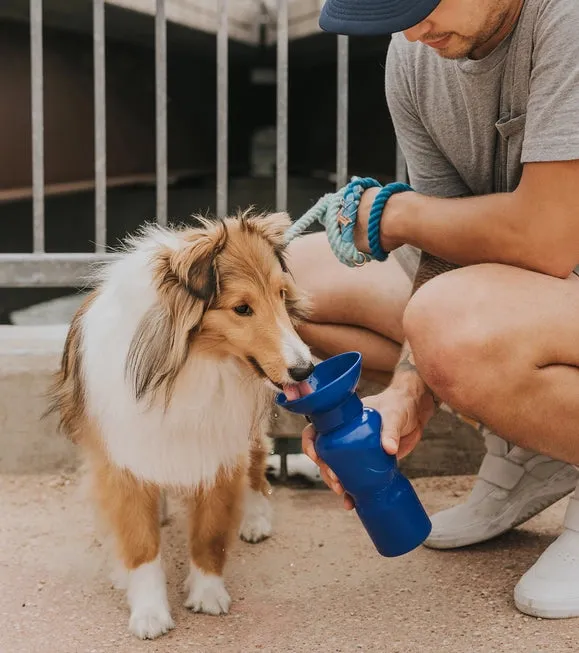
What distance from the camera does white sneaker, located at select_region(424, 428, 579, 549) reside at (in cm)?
259

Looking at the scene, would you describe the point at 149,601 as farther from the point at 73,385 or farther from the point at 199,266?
the point at 199,266

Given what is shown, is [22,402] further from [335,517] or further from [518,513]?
[518,513]

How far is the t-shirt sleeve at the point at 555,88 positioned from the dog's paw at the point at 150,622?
4.42 ft

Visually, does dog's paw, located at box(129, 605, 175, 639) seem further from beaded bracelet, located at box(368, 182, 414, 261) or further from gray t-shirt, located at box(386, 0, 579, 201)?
gray t-shirt, located at box(386, 0, 579, 201)

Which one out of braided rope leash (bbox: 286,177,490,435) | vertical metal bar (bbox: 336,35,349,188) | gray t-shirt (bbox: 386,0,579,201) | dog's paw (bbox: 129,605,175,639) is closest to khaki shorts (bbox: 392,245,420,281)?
gray t-shirt (bbox: 386,0,579,201)

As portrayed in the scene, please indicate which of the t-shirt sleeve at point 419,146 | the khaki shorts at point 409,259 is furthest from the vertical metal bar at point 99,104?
the t-shirt sleeve at point 419,146

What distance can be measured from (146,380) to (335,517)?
101cm

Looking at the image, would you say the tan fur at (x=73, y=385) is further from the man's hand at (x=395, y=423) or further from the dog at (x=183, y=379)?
the man's hand at (x=395, y=423)

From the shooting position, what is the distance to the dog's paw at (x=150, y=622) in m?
2.20

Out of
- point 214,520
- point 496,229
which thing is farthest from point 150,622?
point 496,229

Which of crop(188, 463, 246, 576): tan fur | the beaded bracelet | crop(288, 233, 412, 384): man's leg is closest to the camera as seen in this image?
the beaded bracelet

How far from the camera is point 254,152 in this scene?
12312 mm

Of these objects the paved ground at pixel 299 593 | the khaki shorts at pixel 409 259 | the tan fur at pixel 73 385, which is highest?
the khaki shorts at pixel 409 259

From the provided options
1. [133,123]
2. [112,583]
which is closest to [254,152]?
[133,123]
